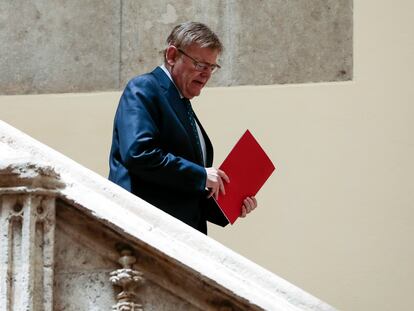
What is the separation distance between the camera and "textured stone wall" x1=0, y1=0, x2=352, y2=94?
7605mm

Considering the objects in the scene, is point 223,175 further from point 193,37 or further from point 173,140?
point 193,37

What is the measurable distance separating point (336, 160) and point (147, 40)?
56.3 inches

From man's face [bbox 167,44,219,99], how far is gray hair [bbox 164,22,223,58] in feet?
0.06

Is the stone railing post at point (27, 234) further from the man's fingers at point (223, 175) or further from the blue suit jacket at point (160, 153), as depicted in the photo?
the man's fingers at point (223, 175)

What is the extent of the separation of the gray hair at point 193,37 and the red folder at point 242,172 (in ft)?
1.25

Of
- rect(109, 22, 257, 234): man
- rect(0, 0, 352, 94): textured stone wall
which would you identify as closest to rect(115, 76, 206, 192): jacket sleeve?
rect(109, 22, 257, 234): man

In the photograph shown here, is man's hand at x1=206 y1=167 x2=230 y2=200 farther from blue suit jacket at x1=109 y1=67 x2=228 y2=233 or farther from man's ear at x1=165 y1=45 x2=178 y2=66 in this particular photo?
man's ear at x1=165 y1=45 x2=178 y2=66

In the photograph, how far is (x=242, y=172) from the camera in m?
5.12

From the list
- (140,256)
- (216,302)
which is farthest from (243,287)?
(140,256)

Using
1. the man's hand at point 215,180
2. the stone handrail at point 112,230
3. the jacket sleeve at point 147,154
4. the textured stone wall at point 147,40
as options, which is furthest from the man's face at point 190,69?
the textured stone wall at point 147,40

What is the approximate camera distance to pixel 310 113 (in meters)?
7.35

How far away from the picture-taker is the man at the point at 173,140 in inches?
190

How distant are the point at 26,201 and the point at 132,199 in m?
0.38

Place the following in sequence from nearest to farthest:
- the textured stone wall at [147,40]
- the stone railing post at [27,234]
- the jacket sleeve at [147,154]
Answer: the stone railing post at [27,234]
the jacket sleeve at [147,154]
the textured stone wall at [147,40]
